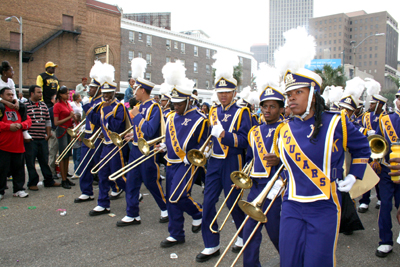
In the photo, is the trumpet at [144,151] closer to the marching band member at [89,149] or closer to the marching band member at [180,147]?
the marching band member at [180,147]

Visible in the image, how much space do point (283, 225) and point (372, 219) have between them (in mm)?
4480

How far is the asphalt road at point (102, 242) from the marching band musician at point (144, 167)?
268 millimetres

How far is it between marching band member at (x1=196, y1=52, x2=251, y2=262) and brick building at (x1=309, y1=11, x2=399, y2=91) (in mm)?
132586

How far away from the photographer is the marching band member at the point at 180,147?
466cm

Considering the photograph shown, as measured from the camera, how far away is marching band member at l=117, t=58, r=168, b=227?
540cm

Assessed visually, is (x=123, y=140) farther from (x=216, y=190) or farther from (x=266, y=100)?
(x=266, y=100)

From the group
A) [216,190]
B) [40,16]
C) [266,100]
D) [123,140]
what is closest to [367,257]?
[216,190]

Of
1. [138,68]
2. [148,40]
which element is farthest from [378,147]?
[148,40]

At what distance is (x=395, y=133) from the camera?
4.60 metres

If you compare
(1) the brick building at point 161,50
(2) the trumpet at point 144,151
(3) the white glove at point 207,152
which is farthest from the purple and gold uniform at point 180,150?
(1) the brick building at point 161,50

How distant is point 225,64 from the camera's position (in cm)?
461

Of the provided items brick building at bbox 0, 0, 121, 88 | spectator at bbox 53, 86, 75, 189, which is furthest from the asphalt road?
brick building at bbox 0, 0, 121, 88

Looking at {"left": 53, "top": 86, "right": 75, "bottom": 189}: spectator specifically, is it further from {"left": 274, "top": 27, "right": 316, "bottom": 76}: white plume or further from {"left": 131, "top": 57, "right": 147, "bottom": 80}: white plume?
{"left": 274, "top": 27, "right": 316, "bottom": 76}: white plume

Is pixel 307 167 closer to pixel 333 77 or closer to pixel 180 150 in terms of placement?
pixel 180 150
